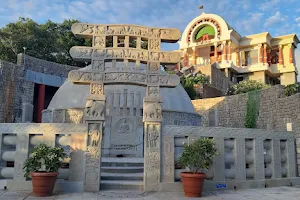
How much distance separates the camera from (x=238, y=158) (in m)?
7.58

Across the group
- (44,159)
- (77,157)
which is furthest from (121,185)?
(44,159)

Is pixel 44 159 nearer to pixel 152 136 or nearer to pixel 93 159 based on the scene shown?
pixel 93 159

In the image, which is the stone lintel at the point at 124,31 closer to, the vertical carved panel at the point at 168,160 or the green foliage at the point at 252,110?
the vertical carved panel at the point at 168,160

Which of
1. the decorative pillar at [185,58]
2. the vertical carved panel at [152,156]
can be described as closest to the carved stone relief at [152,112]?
the vertical carved panel at [152,156]

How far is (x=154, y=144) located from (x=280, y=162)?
4230mm

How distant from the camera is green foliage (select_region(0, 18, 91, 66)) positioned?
1104 inches

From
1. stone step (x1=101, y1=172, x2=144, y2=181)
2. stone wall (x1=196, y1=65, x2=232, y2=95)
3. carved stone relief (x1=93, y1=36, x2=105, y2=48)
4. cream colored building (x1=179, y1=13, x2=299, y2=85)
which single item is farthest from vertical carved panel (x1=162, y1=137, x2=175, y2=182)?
cream colored building (x1=179, y1=13, x2=299, y2=85)

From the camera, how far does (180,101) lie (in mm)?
15391

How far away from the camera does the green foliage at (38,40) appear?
28047 millimetres

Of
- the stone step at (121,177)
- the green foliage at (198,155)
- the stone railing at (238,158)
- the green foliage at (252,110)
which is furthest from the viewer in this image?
the green foliage at (252,110)

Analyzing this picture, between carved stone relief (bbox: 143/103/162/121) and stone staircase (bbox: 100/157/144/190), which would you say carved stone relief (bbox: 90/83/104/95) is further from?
stone staircase (bbox: 100/157/144/190)

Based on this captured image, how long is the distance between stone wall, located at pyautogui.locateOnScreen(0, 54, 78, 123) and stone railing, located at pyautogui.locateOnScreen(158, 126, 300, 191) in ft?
56.4

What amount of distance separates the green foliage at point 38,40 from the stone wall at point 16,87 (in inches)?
285

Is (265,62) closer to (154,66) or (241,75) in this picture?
(241,75)
